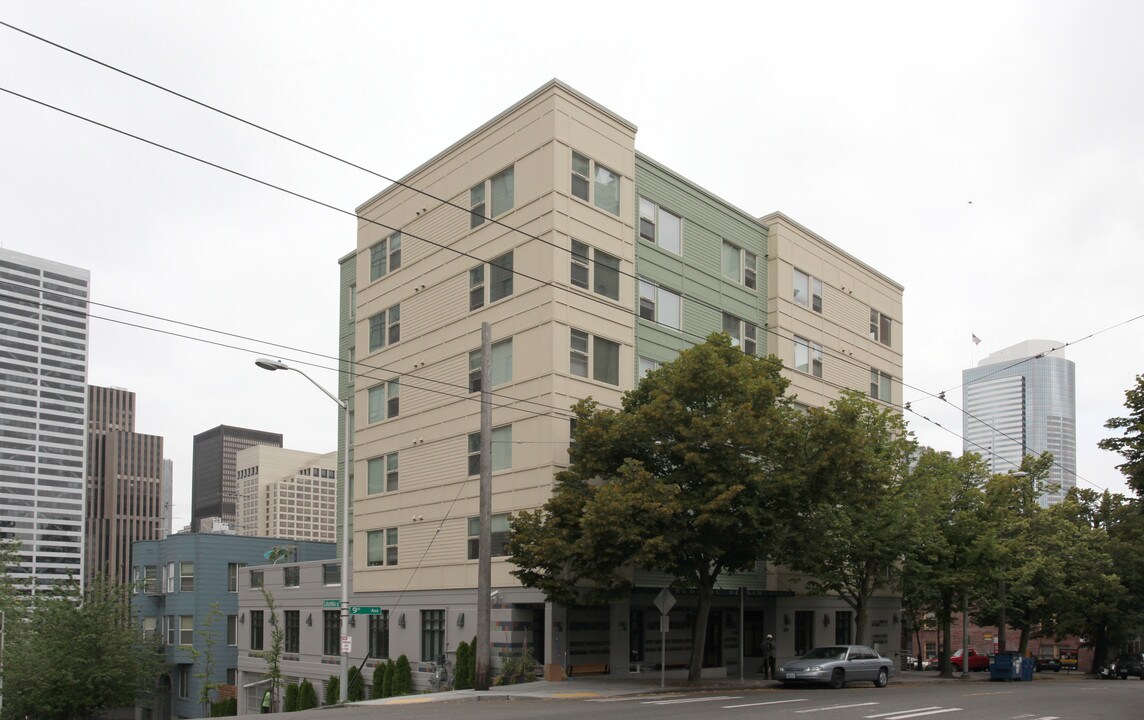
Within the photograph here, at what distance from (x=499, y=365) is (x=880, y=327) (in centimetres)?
2246

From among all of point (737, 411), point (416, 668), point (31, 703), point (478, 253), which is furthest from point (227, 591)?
point (737, 411)

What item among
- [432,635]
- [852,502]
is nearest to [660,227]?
[852,502]

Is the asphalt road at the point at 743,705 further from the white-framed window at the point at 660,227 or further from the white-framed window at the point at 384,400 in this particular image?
the white-framed window at the point at 660,227

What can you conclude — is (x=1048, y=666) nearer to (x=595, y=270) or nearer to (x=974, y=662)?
(x=974, y=662)

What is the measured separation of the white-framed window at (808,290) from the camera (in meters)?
43.8

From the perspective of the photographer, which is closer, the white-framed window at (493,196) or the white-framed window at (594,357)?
the white-framed window at (594,357)

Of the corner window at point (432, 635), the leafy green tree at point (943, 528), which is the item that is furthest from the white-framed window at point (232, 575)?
the leafy green tree at point (943, 528)

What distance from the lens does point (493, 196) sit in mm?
35719

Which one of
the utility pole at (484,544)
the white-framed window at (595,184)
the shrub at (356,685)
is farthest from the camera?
the shrub at (356,685)

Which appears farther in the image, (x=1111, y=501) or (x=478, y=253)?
(x=1111, y=501)

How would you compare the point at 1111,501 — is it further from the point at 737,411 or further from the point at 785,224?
the point at 737,411

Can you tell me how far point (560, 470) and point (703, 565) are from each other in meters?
5.36

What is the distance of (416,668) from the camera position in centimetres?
3641

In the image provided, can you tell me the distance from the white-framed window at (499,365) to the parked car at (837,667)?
12027 millimetres
